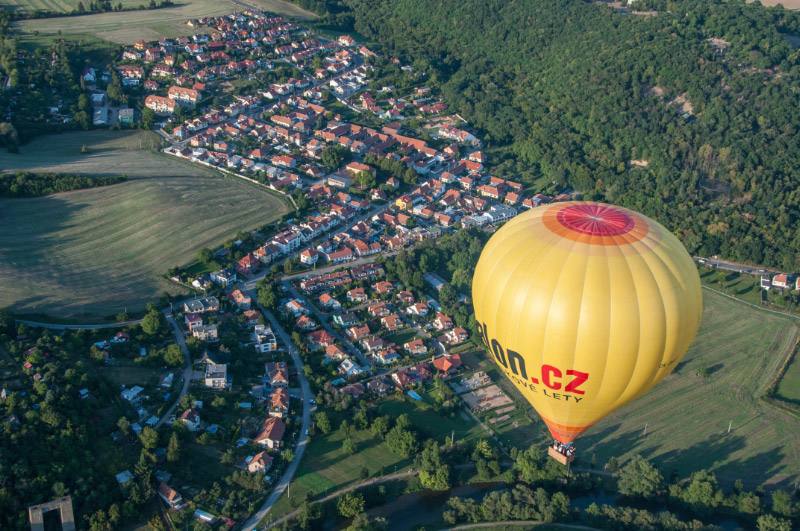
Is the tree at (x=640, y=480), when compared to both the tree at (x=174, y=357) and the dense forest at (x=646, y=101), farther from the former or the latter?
the dense forest at (x=646, y=101)

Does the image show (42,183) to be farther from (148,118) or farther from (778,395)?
(778,395)

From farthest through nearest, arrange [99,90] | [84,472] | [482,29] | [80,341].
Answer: [482,29], [99,90], [80,341], [84,472]

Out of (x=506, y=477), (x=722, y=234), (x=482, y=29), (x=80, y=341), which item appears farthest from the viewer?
(x=482, y=29)

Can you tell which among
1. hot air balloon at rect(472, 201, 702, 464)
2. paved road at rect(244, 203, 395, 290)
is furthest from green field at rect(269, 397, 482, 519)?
paved road at rect(244, 203, 395, 290)

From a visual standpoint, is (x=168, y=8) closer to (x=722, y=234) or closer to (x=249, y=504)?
(x=722, y=234)

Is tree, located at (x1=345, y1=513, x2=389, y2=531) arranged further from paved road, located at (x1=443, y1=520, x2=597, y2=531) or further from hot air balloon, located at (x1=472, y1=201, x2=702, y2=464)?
hot air balloon, located at (x1=472, y1=201, x2=702, y2=464)

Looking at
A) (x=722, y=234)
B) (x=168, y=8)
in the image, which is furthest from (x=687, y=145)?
(x=168, y=8)
